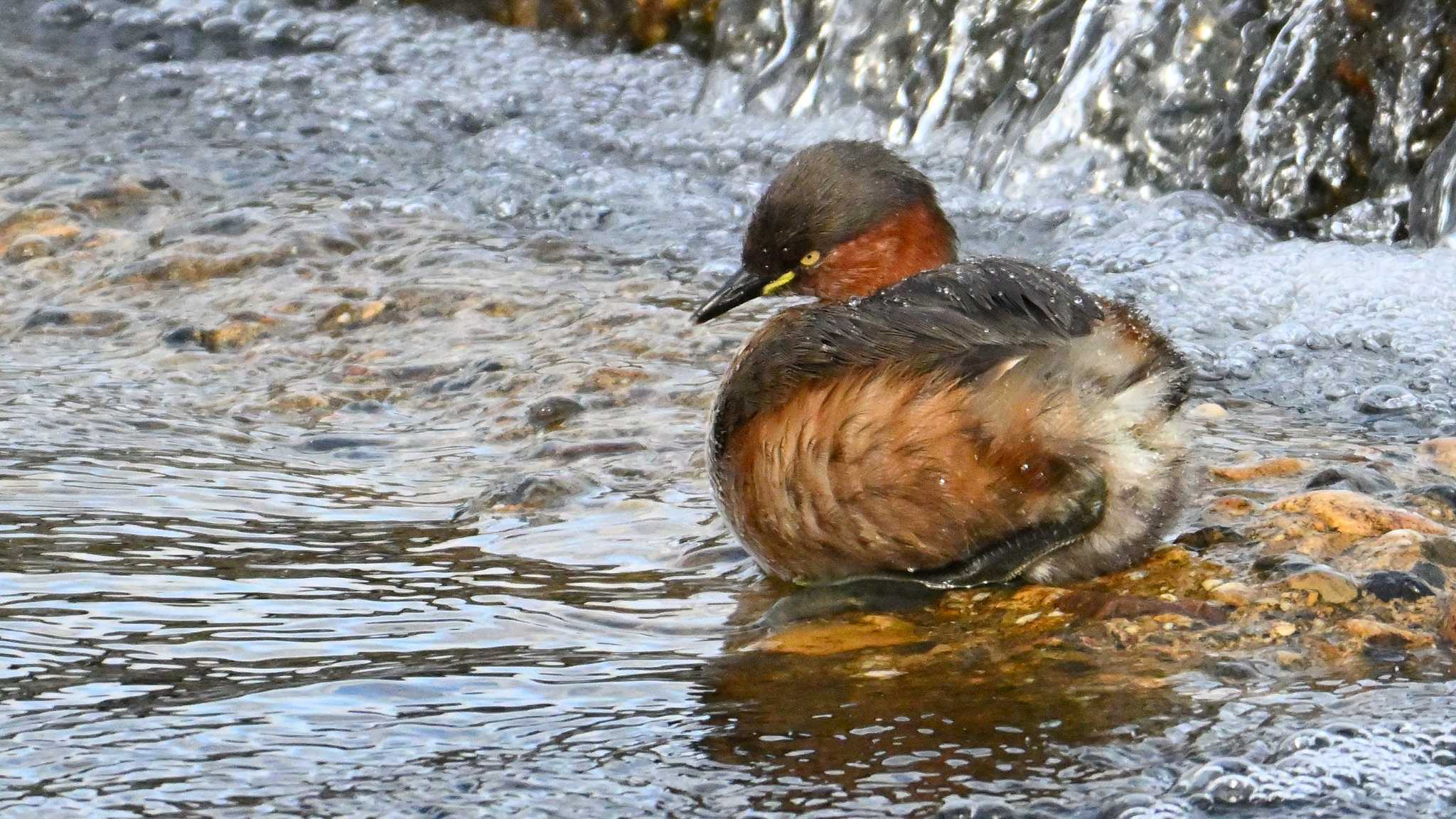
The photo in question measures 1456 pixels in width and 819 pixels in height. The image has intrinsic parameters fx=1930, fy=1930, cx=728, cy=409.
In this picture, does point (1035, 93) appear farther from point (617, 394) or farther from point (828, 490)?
point (828, 490)

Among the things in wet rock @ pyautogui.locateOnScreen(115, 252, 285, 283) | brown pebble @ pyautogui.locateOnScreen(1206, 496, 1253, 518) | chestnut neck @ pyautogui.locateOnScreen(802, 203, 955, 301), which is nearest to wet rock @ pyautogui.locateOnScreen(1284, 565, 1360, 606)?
brown pebble @ pyautogui.locateOnScreen(1206, 496, 1253, 518)

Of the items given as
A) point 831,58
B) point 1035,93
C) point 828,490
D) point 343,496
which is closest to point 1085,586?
point 828,490

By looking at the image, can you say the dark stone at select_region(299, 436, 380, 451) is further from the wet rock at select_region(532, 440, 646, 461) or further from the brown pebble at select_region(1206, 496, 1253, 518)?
the brown pebble at select_region(1206, 496, 1253, 518)

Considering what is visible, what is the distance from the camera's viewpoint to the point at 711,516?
4.44m

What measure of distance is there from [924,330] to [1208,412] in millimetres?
1665

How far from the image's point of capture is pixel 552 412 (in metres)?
5.23

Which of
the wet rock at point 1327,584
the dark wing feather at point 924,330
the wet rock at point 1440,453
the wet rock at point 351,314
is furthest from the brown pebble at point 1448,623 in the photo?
the wet rock at point 351,314

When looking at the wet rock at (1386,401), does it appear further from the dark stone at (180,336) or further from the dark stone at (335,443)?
the dark stone at (180,336)

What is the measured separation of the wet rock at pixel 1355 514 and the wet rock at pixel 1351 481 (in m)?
0.16

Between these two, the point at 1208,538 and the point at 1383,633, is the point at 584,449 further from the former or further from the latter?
the point at 1383,633

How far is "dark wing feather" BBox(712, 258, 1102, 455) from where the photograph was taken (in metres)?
3.66

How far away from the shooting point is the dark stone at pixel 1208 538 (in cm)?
397

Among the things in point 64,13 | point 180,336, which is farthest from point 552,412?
point 64,13

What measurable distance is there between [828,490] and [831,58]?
17.2ft
